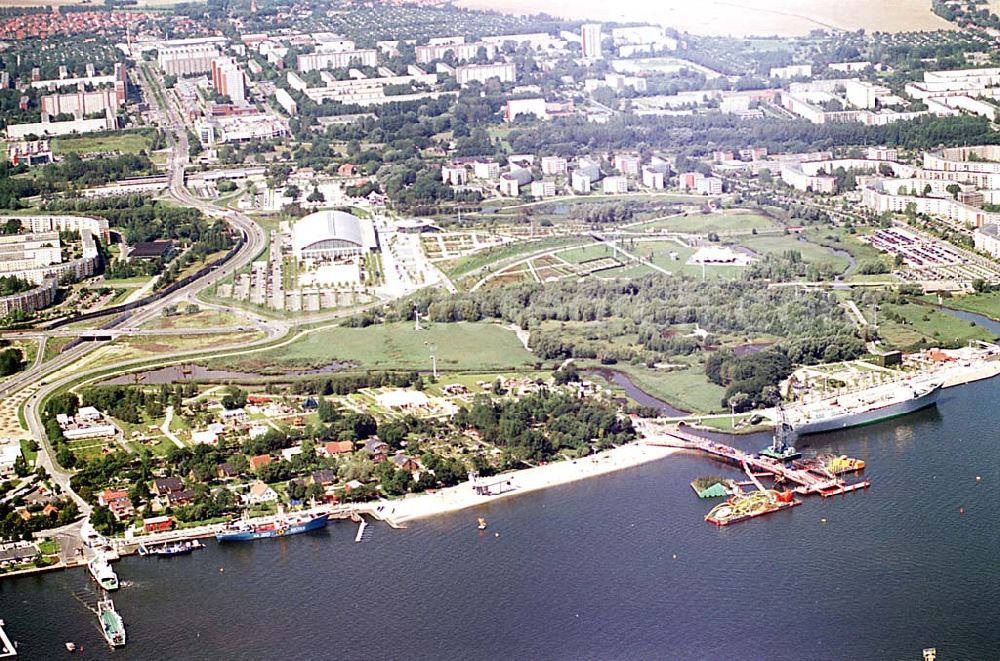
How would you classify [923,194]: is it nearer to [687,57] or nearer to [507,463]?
[687,57]

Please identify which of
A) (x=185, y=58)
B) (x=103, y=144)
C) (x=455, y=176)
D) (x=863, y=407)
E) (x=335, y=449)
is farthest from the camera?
(x=185, y=58)

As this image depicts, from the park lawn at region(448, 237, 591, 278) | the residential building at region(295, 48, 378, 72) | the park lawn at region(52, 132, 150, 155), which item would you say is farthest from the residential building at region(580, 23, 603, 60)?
the park lawn at region(448, 237, 591, 278)

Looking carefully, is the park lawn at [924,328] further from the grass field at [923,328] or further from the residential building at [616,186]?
the residential building at [616,186]

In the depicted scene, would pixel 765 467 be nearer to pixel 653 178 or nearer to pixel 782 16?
pixel 653 178

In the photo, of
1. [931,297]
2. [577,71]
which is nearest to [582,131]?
[577,71]

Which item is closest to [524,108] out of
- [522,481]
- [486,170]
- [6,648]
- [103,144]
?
[486,170]

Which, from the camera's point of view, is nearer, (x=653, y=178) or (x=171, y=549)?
(x=171, y=549)
